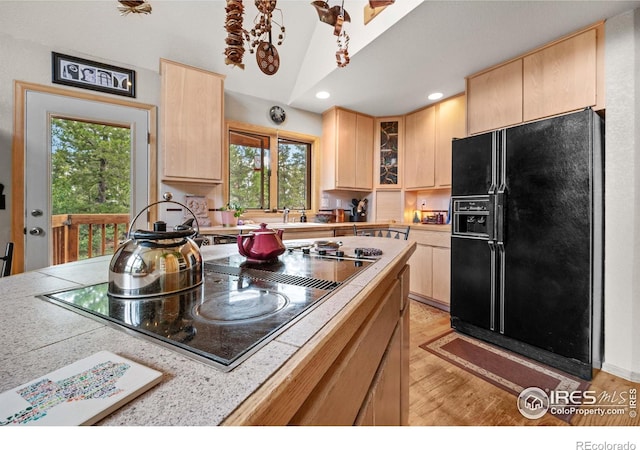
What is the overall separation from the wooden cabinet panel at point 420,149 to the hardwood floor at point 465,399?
85.0 inches

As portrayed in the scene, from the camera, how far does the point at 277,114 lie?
3457 millimetres

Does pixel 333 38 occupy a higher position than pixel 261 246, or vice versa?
pixel 333 38

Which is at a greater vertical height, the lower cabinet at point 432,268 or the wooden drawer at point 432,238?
the wooden drawer at point 432,238

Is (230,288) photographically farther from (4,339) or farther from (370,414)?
(370,414)

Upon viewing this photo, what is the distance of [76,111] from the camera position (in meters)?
2.28

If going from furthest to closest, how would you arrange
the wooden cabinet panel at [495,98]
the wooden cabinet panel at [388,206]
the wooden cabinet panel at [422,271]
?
the wooden cabinet panel at [388,206] < the wooden cabinet panel at [422,271] < the wooden cabinet panel at [495,98]

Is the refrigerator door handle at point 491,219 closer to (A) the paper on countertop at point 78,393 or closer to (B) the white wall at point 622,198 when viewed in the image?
(B) the white wall at point 622,198

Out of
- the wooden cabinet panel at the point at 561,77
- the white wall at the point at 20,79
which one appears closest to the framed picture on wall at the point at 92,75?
the white wall at the point at 20,79

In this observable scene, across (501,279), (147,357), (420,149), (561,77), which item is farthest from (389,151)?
(147,357)

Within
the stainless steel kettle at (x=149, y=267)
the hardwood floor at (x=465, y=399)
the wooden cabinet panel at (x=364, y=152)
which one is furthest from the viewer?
the wooden cabinet panel at (x=364, y=152)

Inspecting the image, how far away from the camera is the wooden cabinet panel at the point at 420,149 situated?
11.3ft

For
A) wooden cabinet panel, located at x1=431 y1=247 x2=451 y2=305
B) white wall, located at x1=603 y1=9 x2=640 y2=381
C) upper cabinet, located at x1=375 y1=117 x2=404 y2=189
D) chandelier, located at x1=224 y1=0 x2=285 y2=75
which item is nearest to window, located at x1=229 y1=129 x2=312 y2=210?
upper cabinet, located at x1=375 y1=117 x2=404 y2=189

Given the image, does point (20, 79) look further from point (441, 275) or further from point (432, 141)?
point (441, 275)

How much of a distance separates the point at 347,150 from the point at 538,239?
2357 millimetres
